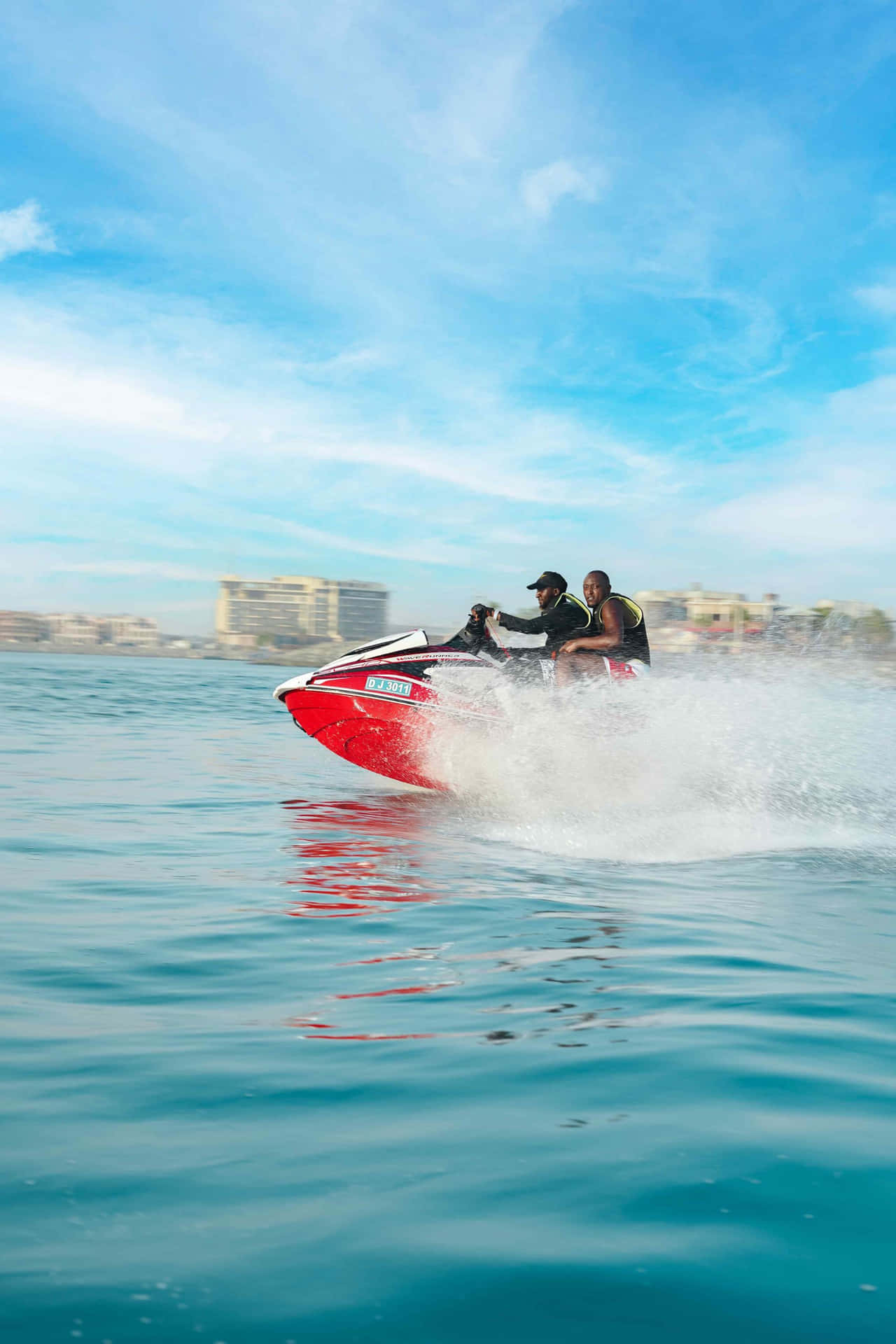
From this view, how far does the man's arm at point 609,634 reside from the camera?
27.7 feet

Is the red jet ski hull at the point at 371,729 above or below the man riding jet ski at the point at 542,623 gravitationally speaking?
below

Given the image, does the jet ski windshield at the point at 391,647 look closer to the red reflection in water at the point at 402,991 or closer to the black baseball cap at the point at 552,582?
the black baseball cap at the point at 552,582

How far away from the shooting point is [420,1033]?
129 inches

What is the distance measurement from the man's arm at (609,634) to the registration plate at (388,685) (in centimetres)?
145

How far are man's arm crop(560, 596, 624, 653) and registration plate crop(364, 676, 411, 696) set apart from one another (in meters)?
1.45

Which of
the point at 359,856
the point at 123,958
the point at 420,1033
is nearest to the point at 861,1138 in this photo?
the point at 420,1033

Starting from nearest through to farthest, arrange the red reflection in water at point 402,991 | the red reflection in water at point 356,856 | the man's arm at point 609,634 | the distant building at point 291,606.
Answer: the red reflection in water at point 402,991, the red reflection in water at point 356,856, the man's arm at point 609,634, the distant building at point 291,606

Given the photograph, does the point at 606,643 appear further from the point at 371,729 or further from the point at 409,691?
the point at 371,729

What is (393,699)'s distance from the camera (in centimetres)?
917

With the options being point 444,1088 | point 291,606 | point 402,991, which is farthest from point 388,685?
point 291,606

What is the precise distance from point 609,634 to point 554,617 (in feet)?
1.51

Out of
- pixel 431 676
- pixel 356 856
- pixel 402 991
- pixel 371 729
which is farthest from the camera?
pixel 371 729

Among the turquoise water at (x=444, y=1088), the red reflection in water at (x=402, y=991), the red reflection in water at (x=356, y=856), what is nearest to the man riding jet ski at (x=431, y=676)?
the red reflection in water at (x=356, y=856)

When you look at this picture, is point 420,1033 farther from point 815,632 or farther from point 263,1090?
point 815,632
